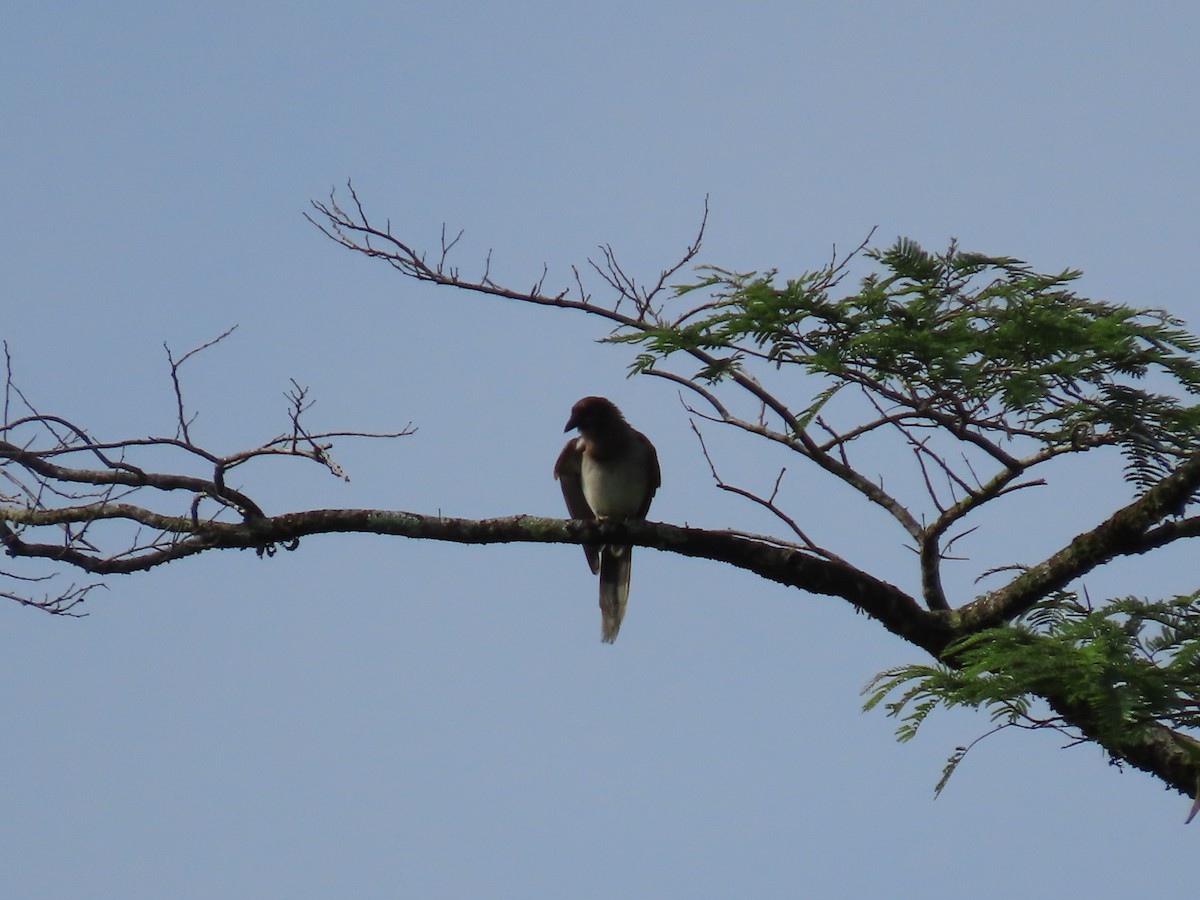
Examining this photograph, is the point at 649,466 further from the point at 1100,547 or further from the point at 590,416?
the point at 1100,547

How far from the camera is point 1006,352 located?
4332 mm

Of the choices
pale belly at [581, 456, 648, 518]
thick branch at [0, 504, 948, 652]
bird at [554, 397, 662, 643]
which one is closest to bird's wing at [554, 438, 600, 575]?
bird at [554, 397, 662, 643]

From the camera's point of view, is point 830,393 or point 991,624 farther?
point 991,624

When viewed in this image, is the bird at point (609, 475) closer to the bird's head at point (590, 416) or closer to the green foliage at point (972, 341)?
the bird's head at point (590, 416)

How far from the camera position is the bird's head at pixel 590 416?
8461mm

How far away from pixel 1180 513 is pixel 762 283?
1.87m

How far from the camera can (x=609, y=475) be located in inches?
327

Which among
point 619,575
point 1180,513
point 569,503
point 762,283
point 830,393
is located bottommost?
point 1180,513

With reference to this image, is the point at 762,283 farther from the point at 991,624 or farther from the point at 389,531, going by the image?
the point at 389,531

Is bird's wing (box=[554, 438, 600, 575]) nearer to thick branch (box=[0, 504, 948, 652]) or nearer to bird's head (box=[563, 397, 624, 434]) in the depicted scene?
bird's head (box=[563, 397, 624, 434])

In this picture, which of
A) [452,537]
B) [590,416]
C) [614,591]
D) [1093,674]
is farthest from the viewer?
[590,416]

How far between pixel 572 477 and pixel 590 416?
1.65 ft

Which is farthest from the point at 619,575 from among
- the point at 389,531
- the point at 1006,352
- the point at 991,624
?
the point at 1006,352

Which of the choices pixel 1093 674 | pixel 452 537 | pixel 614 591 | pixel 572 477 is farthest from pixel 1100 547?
pixel 572 477
